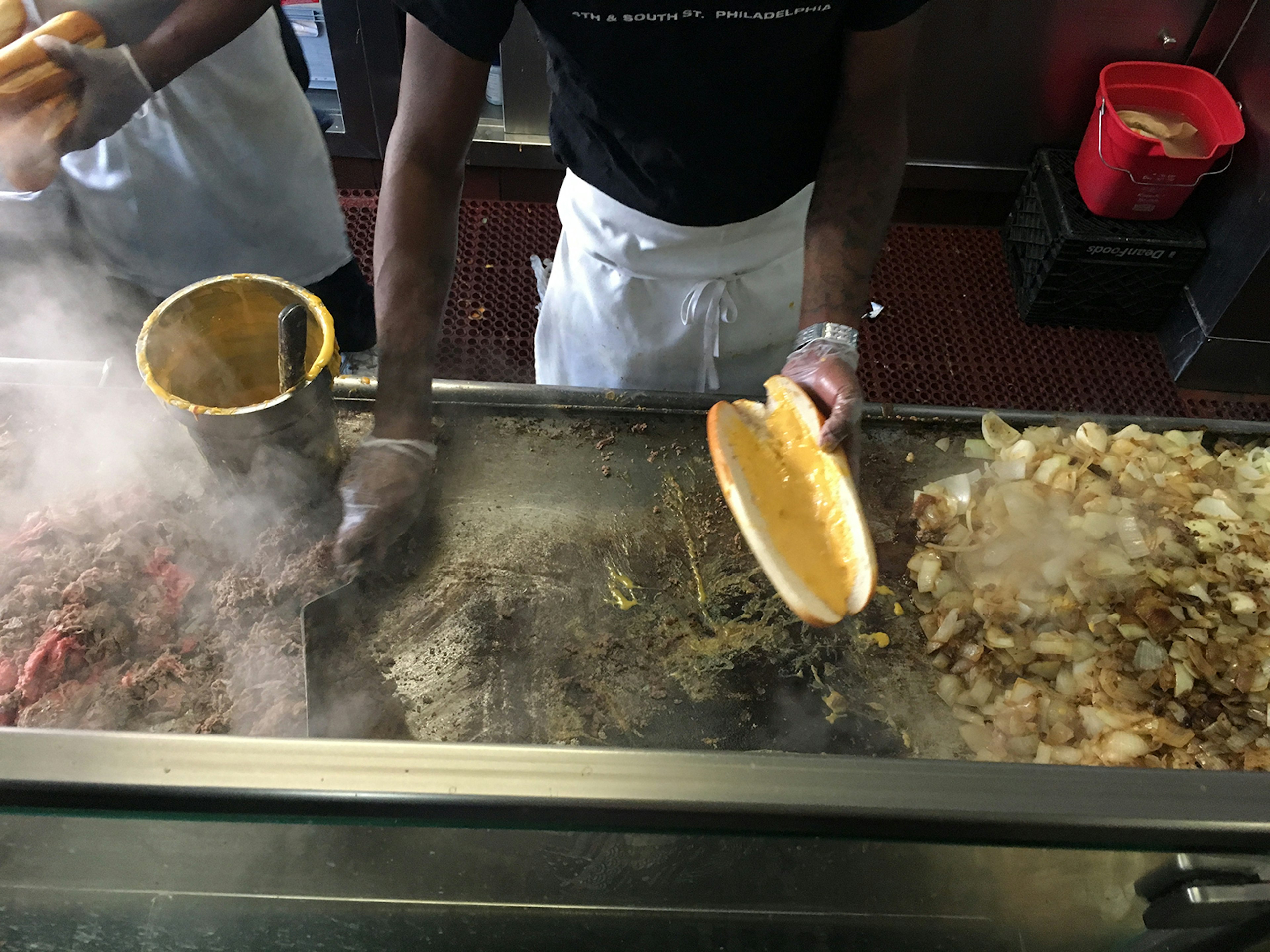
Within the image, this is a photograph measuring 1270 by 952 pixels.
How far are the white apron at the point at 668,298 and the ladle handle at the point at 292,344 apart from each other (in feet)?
2.37

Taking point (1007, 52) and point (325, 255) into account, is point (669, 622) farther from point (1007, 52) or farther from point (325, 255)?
point (1007, 52)

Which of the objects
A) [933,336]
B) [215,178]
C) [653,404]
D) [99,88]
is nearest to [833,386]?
[653,404]

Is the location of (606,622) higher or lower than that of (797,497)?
lower

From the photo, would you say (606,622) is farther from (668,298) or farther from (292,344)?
(668,298)

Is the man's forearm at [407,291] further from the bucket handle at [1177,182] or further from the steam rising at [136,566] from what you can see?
the bucket handle at [1177,182]

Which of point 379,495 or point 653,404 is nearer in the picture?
point 379,495

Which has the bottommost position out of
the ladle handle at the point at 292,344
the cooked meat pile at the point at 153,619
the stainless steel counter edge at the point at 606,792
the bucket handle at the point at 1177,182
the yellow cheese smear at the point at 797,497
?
the bucket handle at the point at 1177,182

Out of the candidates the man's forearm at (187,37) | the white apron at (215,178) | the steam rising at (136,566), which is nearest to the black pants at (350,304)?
the white apron at (215,178)

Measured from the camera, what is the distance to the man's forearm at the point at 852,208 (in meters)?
1.55

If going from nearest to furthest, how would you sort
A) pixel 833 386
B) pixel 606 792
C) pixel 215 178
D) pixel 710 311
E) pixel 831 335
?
pixel 606 792
pixel 833 386
pixel 831 335
pixel 710 311
pixel 215 178

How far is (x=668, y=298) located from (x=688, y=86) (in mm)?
511

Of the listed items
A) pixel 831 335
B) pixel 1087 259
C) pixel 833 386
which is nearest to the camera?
pixel 833 386

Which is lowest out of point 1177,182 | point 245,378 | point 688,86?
point 1177,182

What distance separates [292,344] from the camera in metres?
1.24
